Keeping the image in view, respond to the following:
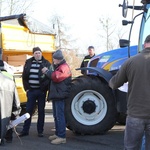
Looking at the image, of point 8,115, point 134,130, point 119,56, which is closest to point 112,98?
point 119,56

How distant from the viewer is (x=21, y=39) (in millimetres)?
10383

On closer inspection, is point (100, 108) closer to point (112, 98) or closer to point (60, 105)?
point (112, 98)

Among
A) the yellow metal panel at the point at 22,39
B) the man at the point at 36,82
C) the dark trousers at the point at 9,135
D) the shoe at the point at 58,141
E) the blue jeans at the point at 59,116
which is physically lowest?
the shoe at the point at 58,141

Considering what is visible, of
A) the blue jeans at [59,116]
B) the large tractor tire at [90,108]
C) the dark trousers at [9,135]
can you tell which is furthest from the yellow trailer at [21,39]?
the blue jeans at [59,116]

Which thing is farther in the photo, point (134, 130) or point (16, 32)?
point (16, 32)

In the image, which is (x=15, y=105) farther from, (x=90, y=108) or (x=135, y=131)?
(x=135, y=131)

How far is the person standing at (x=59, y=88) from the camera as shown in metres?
6.61

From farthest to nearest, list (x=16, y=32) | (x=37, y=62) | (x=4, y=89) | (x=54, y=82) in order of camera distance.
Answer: (x=16, y=32)
(x=37, y=62)
(x=54, y=82)
(x=4, y=89)

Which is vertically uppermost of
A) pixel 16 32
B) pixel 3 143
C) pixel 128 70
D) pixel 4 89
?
pixel 16 32

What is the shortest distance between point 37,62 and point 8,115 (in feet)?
4.39

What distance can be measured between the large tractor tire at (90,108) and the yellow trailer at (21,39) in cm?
177

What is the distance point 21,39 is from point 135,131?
21.8 ft

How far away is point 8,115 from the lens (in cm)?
633

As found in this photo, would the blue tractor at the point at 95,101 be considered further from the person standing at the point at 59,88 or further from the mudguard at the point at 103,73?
the person standing at the point at 59,88
